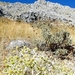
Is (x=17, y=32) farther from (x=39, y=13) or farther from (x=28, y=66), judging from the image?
(x=39, y=13)

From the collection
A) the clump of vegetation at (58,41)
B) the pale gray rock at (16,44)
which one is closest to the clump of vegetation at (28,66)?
the pale gray rock at (16,44)

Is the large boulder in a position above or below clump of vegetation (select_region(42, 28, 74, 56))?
above

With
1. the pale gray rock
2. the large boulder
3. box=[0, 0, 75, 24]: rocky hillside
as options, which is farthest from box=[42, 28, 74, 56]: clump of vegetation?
the large boulder

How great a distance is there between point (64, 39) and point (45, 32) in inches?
33.1

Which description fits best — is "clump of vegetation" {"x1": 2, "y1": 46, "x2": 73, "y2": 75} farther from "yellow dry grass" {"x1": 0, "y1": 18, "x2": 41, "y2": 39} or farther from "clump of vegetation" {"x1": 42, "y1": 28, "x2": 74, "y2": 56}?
"yellow dry grass" {"x1": 0, "y1": 18, "x2": 41, "y2": 39}

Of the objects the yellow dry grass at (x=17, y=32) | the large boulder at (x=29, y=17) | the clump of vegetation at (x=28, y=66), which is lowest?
the clump of vegetation at (x=28, y=66)

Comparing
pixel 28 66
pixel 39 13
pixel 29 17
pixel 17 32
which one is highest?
pixel 39 13

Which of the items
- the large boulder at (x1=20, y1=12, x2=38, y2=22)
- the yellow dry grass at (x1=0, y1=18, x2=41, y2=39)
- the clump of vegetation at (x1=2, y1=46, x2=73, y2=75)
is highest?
the large boulder at (x1=20, y1=12, x2=38, y2=22)

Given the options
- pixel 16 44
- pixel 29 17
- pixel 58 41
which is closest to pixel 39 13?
pixel 29 17

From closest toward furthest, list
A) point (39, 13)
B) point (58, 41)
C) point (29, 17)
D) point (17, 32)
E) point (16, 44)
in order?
point (16, 44) → point (58, 41) → point (17, 32) → point (29, 17) → point (39, 13)

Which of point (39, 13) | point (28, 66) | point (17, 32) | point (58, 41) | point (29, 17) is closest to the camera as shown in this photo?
point (28, 66)

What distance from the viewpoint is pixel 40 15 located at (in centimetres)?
2077

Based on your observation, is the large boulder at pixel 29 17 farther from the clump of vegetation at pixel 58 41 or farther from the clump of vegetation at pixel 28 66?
the clump of vegetation at pixel 28 66

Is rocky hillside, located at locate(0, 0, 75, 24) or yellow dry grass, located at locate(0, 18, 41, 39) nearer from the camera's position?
yellow dry grass, located at locate(0, 18, 41, 39)
